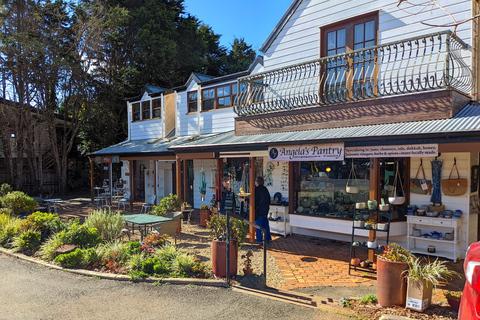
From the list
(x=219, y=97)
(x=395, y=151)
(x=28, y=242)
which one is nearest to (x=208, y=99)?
(x=219, y=97)

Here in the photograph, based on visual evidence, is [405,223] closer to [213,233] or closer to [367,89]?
[367,89]

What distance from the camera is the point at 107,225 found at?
9305mm

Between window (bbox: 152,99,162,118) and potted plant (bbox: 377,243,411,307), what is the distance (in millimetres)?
15406

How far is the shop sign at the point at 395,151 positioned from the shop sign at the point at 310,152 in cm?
22

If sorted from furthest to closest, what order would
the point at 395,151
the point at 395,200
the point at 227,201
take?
the point at 227,201 → the point at 395,200 → the point at 395,151

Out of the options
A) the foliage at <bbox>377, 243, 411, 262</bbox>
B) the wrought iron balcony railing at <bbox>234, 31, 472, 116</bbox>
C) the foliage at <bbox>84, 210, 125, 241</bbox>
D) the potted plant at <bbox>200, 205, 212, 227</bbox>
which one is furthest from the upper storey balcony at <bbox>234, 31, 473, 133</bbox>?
the foliage at <bbox>84, 210, 125, 241</bbox>

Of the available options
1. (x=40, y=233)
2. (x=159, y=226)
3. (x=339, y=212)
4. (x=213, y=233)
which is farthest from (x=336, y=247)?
(x=40, y=233)

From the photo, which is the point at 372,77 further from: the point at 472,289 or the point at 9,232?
the point at 9,232

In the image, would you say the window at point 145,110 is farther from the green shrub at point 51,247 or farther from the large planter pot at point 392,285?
the large planter pot at point 392,285

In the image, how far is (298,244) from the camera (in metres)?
9.42

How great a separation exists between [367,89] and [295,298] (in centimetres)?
554

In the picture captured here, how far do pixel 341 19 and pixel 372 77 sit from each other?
2.05 meters

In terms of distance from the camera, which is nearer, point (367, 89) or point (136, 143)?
point (367, 89)

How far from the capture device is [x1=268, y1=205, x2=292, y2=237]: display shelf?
1041 centimetres
